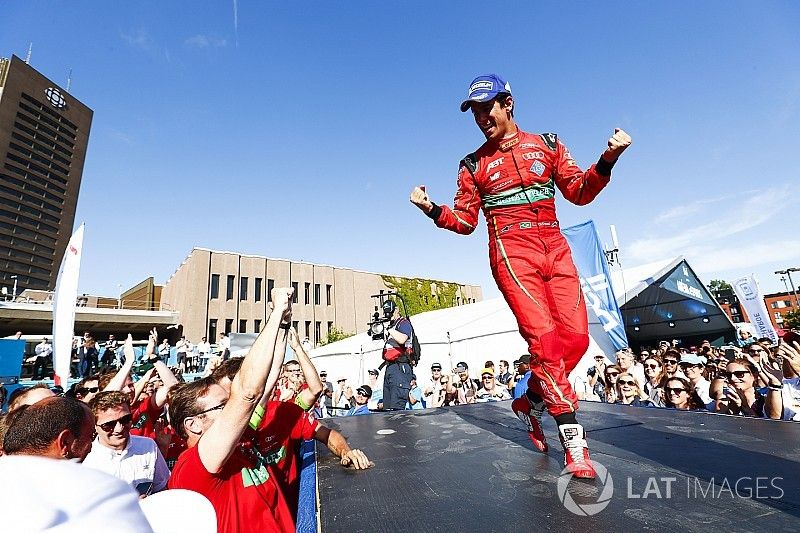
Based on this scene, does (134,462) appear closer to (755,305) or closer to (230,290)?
(755,305)

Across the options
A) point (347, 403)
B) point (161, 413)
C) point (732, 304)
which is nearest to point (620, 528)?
point (161, 413)

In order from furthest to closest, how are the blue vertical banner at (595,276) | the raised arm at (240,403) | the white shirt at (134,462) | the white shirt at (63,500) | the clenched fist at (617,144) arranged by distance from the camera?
the blue vertical banner at (595,276)
the white shirt at (134,462)
the clenched fist at (617,144)
the raised arm at (240,403)
the white shirt at (63,500)

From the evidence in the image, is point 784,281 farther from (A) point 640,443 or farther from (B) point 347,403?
(A) point 640,443

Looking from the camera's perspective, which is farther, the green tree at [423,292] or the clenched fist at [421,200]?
the green tree at [423,292]

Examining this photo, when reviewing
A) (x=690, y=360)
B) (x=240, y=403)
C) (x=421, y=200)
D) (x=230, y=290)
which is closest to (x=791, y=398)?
(x=690, y=360)

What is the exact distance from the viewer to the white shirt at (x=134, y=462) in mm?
2439

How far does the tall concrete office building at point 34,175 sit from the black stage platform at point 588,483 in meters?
69.6

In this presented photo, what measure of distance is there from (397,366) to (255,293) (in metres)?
24.5

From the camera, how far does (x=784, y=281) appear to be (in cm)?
2458

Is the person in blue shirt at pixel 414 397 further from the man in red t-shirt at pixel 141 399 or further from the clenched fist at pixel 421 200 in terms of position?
the clenched fist at pixel 421 200

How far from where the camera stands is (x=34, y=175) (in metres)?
55.8

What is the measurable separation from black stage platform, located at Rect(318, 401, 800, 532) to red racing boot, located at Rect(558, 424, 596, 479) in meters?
0.08

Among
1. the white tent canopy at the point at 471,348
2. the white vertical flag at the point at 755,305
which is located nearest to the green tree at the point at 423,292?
the white tent canopy at the point at 471,348

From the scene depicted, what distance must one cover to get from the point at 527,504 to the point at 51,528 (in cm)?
131
